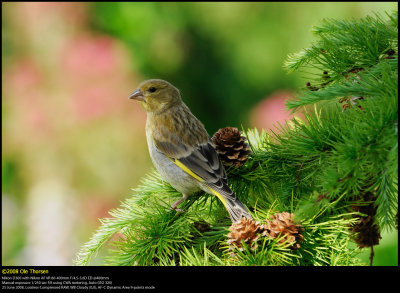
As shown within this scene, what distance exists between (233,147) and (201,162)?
9.2 inches

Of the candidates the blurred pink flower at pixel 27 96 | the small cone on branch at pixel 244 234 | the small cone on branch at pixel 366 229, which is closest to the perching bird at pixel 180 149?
the small cone on branch at pixel 244 234

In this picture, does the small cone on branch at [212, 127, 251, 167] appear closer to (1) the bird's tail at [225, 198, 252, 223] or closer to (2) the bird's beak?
(1) the bird's tail at [225, 198, 252, 223]

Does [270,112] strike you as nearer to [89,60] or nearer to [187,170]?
[89,60]

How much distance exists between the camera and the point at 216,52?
4.72m

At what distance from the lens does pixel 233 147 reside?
163cm

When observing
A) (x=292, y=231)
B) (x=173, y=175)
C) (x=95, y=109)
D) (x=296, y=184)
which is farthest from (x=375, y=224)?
(x=95, y=109)

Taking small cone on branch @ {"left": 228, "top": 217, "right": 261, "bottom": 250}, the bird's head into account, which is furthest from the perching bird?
small cone on branch @ {"left": 228, "top": 217, "right": 261, "bottom": 250}

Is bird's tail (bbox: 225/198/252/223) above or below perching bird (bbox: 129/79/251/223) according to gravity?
above

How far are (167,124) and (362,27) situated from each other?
95cm

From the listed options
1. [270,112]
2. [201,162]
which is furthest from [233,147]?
[270,112]

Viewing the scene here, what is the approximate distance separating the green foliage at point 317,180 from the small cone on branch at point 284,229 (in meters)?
0.02

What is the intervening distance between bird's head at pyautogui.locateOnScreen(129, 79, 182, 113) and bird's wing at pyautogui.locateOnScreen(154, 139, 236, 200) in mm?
239

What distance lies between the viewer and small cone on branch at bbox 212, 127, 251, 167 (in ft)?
5.24

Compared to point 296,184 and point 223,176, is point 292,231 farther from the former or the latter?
point 223,176
